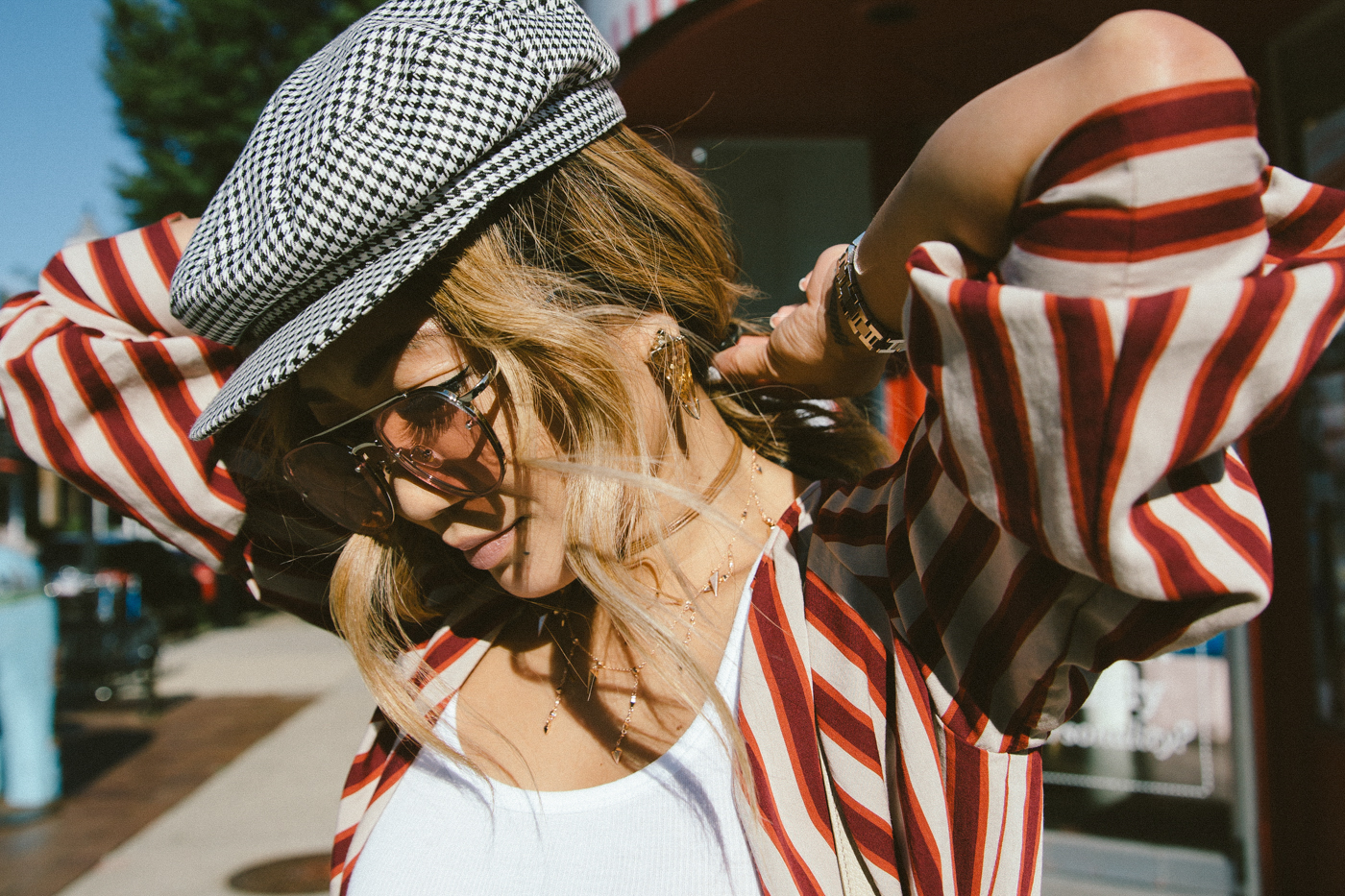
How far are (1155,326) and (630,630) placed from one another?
685mm

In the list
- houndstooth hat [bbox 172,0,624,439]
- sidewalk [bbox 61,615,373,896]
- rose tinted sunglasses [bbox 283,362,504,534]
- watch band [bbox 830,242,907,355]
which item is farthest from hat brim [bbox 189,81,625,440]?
sidewalk [bbox 61,615,373,896]

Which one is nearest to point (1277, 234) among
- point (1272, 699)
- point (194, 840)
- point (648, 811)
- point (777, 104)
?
point (648, 811)

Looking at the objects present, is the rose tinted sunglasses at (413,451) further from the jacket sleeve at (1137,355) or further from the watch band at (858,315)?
the jacket sleeve at (1137,355)

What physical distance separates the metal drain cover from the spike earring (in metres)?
3.44

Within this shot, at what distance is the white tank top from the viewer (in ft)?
3.26

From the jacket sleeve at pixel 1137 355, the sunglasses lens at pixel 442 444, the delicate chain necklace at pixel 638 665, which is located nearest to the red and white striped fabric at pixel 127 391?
the sunglasses lens at pixel 442 444

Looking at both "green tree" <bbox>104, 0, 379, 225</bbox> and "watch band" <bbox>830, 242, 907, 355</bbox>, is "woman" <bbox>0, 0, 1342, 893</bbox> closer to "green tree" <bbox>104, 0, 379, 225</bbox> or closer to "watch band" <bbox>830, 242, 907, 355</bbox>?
"watch band" <bbox>830, 242, 907, 355</bbox>

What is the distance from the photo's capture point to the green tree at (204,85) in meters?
13.9

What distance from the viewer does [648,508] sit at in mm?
1103

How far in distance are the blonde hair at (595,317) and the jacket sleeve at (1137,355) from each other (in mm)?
418

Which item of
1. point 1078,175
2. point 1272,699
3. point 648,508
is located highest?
point 1078,175

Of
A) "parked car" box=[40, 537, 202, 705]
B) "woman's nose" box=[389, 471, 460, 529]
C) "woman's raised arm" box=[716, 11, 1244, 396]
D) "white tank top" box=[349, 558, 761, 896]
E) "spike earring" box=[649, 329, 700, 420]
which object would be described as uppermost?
"woman's raised arm" box=[716, 11, 1244, 396]

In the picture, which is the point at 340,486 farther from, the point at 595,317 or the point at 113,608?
the point at 113,608

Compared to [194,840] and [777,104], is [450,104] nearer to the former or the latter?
[777,104]
